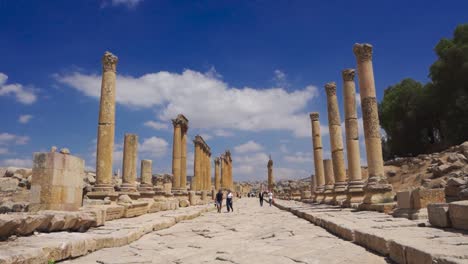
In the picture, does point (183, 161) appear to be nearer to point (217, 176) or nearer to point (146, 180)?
point (146, 180)

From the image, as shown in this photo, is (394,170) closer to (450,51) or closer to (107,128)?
(450,51)

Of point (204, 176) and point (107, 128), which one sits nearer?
point (107, 128)

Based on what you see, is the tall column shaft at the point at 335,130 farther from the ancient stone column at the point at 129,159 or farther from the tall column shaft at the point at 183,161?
the tall column shaft at the point at 183,161

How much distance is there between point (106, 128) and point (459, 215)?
1338 cm

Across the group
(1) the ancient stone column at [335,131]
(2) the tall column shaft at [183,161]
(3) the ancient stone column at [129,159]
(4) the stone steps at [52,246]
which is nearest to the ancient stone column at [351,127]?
(1) the ancient stone column at [335,131]

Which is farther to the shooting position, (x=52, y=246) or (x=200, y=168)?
(x=200, y=168)

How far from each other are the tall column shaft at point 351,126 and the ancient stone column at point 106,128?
1038cm

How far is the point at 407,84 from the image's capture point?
45.3 metres

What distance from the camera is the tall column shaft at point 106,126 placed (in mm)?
15656

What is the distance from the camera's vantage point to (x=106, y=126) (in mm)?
15984

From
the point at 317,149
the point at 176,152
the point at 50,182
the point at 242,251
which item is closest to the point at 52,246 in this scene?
the point at 242,251

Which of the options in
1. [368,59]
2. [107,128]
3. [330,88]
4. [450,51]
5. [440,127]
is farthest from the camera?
[440,127]

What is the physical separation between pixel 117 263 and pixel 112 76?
12073 mm

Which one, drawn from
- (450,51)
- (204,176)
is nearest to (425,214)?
(204,176)
